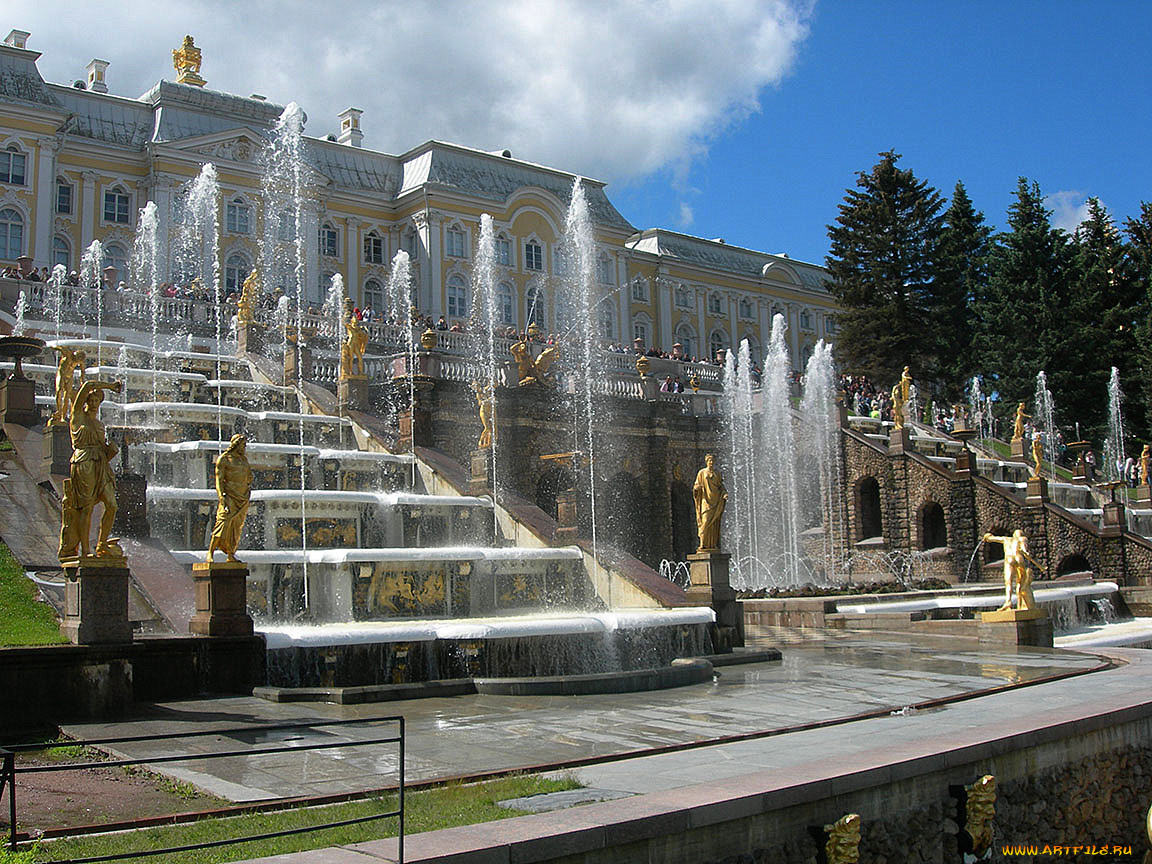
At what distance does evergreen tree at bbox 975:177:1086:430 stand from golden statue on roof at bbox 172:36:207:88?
40270 mm

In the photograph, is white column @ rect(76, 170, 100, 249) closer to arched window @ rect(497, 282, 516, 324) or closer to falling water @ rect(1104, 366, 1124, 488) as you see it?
arched window @ rect(497, 282, 516, 324)

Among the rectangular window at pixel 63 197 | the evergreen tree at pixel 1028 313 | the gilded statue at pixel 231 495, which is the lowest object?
the gilded statue at pixel 231 495

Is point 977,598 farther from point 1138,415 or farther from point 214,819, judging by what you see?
point 1138,415

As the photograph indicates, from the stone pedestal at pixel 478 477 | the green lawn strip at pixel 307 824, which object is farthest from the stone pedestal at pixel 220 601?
the stone pedestal at pixel 478 477

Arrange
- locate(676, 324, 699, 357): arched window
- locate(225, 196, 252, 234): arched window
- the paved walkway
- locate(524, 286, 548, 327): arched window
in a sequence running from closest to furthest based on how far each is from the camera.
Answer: the paved walkway < locate(225, 196, 252, 234): arched window < locate(524, 286, 548, 327): arched window < locate(676, 324, 699, 357): arched window

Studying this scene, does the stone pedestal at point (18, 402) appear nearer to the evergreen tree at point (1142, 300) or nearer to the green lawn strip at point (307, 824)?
the green lawn strip at point (307, 824)

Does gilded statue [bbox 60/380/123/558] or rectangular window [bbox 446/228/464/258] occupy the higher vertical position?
rectangular window [bbox 446/228/464/258]

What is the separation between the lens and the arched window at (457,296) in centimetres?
5841

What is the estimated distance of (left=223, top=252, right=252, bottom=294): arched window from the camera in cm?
5112

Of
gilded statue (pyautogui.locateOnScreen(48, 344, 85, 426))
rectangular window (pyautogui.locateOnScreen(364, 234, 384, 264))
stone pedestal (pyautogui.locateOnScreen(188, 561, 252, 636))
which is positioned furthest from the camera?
rectangular window (pyautogui.locateOnScreen(364, 234, 384, 264))

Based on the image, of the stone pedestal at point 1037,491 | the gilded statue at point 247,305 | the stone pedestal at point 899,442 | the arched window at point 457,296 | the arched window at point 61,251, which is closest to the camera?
the gilded statue at point 247,305

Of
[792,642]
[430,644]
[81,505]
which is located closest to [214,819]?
[81,505]

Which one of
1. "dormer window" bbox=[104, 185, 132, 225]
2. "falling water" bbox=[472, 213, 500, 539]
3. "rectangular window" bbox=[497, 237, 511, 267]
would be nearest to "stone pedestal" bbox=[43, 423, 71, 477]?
"falling water" bbox=[472, 213, 500, 539]

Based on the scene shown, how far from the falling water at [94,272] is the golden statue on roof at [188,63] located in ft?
37.8
